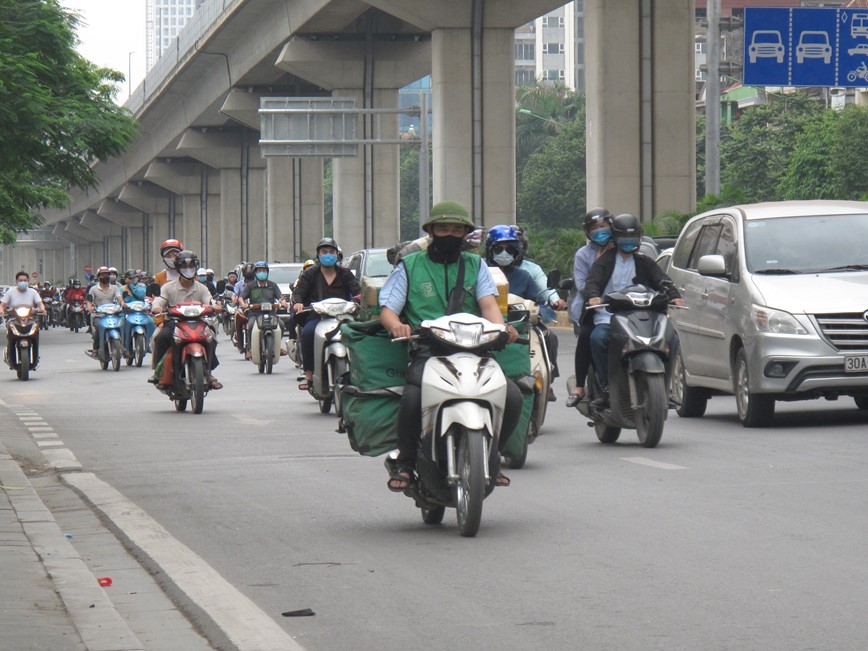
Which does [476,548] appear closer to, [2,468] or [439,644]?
[439,644]

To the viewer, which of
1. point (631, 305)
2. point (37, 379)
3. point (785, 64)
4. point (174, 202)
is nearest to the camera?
point (631, 305)

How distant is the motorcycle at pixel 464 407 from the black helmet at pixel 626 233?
15.2 ft

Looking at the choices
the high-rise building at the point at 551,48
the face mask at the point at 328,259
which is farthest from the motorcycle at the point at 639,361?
the high-rise building at the point at 551,48

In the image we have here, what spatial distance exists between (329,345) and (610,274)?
14.2 feet

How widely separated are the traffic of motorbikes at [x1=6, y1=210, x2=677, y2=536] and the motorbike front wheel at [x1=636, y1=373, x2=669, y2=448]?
0.01m

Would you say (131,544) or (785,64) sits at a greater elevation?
(785,64)

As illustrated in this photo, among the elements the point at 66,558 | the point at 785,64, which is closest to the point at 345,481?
the point at 66,558

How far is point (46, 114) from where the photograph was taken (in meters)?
21.7

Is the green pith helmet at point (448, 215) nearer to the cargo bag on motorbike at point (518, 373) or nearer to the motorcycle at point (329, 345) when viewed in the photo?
the cargo bag on motorbike at point (518, 373)

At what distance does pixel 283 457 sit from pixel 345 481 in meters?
1.95

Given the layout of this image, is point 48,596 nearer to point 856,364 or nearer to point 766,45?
point 856,364

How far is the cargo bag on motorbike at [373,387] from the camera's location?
8.76 m

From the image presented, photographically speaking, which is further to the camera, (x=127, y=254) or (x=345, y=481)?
(x=127, y=254)

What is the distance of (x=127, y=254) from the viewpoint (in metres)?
140
